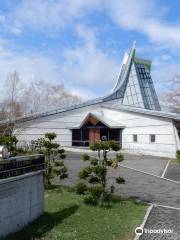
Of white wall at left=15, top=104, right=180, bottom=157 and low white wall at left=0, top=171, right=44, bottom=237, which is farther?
white wall at left=15, top=104, right=180, bottom=157

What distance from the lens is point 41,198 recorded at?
9797 mm

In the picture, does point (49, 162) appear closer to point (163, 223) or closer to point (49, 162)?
point (49, 162)

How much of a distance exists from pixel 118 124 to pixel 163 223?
32.0 metres

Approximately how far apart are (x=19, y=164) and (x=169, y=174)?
1364cm

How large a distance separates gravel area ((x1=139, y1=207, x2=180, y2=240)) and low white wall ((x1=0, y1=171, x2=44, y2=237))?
273 cm

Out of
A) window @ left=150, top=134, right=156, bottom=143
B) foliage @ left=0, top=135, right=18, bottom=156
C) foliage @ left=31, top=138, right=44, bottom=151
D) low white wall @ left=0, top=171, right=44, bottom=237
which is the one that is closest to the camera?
low white wall @ left=0, top=171, right=44, bottom=237

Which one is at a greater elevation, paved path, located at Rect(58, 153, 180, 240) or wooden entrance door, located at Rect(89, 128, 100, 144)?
wooden entrance door, located at Rect(89, 128, 100, 144)

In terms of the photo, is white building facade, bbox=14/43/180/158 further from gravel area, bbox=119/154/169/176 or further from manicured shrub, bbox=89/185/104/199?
manicured shrub, bbox=89/185/104/199

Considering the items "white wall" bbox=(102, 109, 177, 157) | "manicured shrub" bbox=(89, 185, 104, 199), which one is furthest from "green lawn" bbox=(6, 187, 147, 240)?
"white wall" bbox=(102, 109, 177, 157)

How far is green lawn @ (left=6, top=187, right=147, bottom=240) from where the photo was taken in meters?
8.23

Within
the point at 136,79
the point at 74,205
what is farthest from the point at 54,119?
the point at 74,205

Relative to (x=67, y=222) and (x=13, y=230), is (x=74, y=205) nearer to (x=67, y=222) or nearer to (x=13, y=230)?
(x=67, y=222)

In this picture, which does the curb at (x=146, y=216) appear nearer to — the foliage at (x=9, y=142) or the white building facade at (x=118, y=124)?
the foliage at (x=9, y=142)

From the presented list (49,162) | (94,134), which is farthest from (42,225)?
(94,134)
